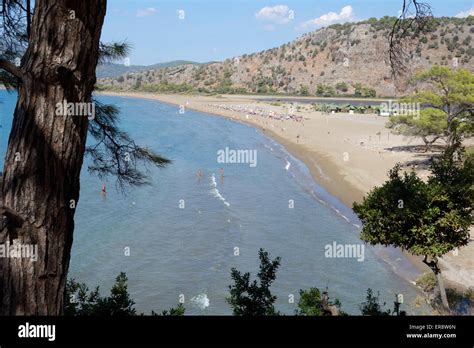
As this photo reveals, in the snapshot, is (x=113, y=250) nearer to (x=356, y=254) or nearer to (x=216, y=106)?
(x=356, y=254)

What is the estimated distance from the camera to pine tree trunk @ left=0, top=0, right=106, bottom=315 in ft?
8.53

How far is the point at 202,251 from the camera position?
699 inches

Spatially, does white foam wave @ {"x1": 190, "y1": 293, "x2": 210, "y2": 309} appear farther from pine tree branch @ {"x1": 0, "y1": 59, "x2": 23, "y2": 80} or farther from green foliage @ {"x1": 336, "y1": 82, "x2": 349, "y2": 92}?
green foliage @ {"x1": 336, "y1": 82, "x2": 349, "y2": 92}

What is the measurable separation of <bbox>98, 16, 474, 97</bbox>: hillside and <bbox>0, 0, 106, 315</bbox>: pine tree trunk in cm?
8341

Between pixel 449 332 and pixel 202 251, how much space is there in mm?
15415

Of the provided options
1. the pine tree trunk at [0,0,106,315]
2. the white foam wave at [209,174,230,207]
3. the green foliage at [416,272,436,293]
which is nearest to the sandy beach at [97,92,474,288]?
the green foliage at [416,272,436,293]

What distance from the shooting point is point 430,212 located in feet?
30.5

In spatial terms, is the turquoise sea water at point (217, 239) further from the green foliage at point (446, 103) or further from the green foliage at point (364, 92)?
the green foliage at point (364, 92)

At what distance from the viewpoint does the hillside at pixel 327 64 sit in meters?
85.8

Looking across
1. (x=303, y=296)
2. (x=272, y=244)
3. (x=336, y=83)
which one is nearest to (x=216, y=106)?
(x=336, y=83)

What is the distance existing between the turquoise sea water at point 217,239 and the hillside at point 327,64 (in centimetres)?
6134

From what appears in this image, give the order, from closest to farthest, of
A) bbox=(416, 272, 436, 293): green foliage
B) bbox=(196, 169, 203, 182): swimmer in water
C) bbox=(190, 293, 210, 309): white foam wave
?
bbox=(190, 293, 210, 309): white foam wave, bbox=(416, 272, 436, 293): green foliage, bbox=(196, 169, 203, 182): swimmer in water

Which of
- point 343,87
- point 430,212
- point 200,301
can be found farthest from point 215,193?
point 343,87

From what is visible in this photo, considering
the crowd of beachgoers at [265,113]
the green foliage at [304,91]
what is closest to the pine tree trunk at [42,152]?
the crowd of beachgoers at [265,113]
